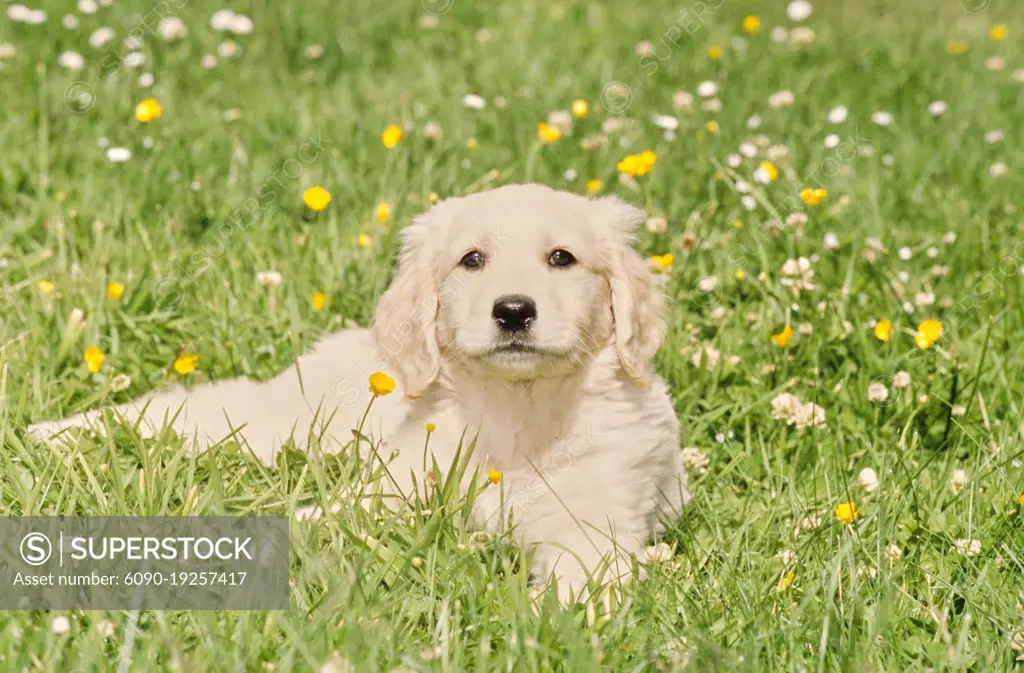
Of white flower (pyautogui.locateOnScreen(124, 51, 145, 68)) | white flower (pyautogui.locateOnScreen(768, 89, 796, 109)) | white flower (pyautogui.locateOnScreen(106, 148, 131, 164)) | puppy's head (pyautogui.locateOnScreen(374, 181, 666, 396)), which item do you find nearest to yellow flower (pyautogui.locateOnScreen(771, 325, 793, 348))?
puppy's head (pyautogui.locateOnScreen(374, 181, 666, 396))

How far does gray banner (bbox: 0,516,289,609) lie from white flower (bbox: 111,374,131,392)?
912mm

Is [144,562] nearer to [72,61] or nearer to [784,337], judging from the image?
[784,337]

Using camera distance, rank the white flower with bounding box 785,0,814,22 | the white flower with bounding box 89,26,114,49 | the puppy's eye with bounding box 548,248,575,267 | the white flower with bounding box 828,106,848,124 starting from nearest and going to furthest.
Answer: the puppy's eye with bounding box 548,248,575,267, the white flower with bounding box 828,106,848,124, the white flower with bounding box 89,26,114,49, the white flower with bounding box 785,0,814,22

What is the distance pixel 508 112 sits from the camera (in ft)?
18.6

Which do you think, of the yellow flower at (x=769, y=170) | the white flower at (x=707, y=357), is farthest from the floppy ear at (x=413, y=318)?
the yellow flower at (x=769, y=170)

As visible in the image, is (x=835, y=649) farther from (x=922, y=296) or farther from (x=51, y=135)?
(x=51, y=135)

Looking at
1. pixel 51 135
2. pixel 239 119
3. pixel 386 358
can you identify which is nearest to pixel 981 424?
pixel 386 358

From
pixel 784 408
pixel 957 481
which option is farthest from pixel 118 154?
pixel 957 481

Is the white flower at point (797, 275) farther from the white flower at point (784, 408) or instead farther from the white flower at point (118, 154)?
the white flower at point (118, 154)

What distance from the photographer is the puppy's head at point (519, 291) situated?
2.98 metres

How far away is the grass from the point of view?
2.55 m

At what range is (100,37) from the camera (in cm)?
616

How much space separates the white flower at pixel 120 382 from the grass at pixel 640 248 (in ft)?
0.21

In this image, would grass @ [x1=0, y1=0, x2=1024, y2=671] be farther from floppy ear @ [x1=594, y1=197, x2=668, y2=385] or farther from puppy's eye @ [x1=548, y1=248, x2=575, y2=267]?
puppy's eye @ [x1=548, y1=248, x2=575, y2=267]
